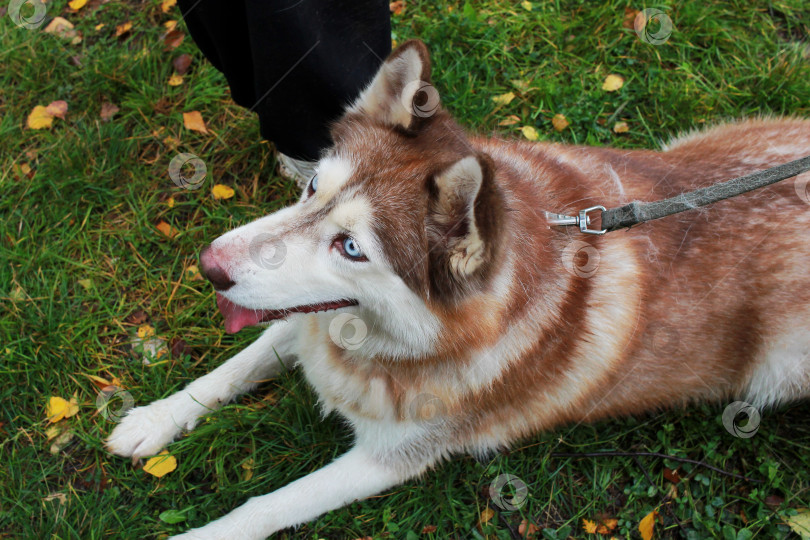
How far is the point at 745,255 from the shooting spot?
2.68 m

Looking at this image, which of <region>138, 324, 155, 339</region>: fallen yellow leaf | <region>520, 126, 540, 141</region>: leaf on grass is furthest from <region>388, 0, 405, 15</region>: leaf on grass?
<region>138, 324, 155, 339</region>: fallen yellow leaf

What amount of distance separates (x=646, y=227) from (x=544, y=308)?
0.69 meters

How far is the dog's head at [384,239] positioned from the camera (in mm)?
2172

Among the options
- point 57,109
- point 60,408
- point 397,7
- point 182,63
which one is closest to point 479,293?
point 60,408

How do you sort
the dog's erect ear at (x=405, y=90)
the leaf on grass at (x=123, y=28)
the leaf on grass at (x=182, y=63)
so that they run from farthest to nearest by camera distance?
the leaf on grass at (x=123, y=28)
the leaf on grass at (x=182, y=63)
the dog's erect ear at (x=405, y=90)

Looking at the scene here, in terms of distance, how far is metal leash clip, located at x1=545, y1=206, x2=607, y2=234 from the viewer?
8.09 feet

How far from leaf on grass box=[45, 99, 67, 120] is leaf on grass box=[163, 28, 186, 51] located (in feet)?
2.86

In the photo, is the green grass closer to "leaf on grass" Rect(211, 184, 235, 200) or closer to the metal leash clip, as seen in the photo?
"leaf on grass" Rect(211, 184, 235, 200)

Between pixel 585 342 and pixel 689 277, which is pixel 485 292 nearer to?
pixel 585 342

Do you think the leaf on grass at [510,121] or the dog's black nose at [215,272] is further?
the leaf on grass at [510,121]

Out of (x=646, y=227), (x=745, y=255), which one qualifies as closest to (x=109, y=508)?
(x=646, y=227)

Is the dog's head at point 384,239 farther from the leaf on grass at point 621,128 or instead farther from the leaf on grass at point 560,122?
the leaf on grass at point 621,128

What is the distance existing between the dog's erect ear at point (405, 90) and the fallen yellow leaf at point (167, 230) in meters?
2.04

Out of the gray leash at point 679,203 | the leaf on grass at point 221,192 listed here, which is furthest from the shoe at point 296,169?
the gray leash at point 679,203
